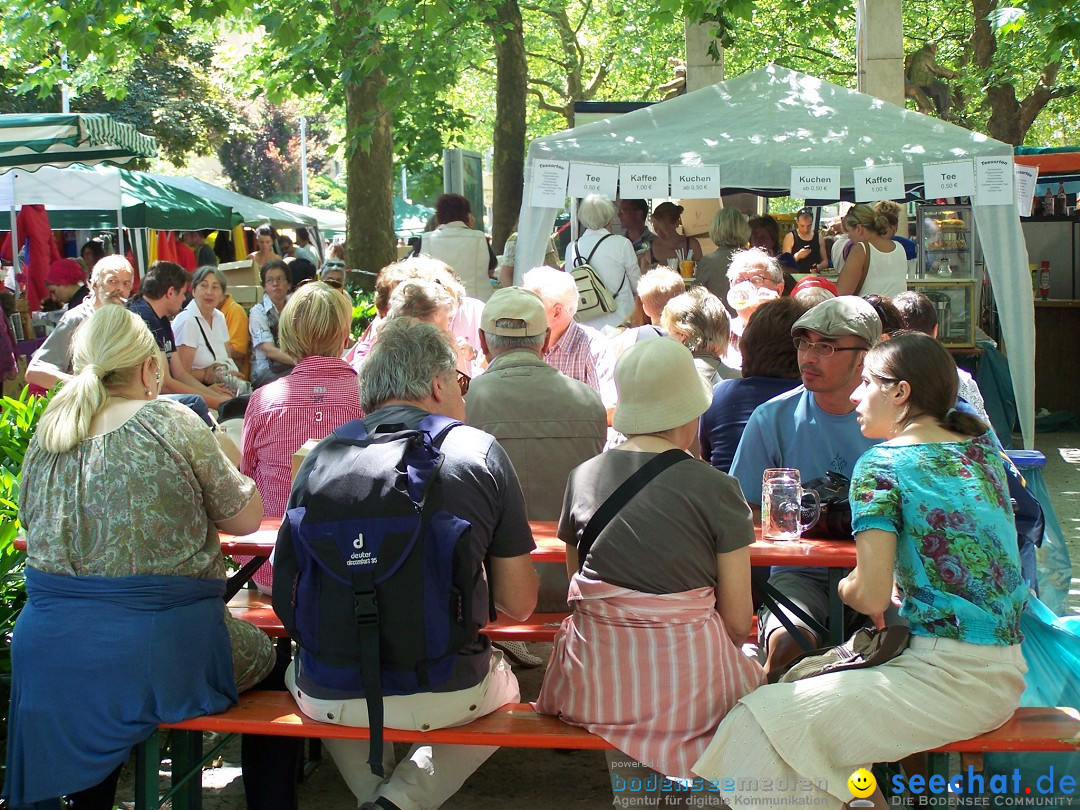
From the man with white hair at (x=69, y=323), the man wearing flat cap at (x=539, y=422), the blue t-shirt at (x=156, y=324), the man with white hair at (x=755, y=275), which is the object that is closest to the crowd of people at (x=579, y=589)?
the man wearing flat cap at (x=539, y=422)

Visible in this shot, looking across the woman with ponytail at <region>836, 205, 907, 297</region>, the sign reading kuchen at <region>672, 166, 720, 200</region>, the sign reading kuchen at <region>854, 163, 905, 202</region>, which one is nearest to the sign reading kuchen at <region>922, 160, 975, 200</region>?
the sign reading kuchen at <region>854, 163, 905, 202</region>

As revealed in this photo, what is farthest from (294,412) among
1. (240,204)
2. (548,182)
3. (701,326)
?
(240,204)

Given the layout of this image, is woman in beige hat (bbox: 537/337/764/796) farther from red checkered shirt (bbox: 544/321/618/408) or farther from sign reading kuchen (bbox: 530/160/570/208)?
sign reading kuchen (bbox: 530/160/570/208)

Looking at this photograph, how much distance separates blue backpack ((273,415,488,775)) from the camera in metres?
2.91

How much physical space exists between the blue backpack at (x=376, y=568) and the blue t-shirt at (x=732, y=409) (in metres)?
1.77

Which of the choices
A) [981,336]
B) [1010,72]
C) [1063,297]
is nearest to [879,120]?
[981,336]

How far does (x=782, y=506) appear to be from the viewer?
11.9 feet

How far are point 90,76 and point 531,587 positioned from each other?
16.4m

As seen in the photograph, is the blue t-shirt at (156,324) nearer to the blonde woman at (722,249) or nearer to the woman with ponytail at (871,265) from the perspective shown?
the blonde woman at (722,249)

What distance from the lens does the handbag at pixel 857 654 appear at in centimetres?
303

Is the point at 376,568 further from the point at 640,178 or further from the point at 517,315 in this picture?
the point at 640,178

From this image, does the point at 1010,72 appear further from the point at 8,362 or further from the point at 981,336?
the point at 8,362

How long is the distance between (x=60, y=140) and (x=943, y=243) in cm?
821

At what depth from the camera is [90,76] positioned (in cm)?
1734
